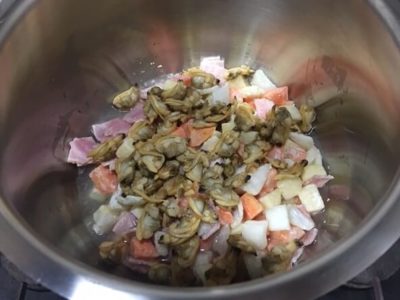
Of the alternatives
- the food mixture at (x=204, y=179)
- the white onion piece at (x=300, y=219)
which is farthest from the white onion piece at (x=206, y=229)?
the white onion piece at (x=300, y=219)

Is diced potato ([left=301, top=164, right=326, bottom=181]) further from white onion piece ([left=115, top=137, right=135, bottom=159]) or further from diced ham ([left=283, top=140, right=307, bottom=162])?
white onion piece ([left=115, top=137, right=135, bottom=159])

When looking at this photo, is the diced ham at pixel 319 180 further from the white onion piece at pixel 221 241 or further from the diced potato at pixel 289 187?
the white onion piece at pixel 221 241

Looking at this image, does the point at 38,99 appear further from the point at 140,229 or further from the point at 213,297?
the point at 213,297

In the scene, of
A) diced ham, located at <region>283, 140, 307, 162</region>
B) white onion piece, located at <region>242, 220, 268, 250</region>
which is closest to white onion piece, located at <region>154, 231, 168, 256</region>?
white onion piece, located at <region>242, 220, 268, 250</region>

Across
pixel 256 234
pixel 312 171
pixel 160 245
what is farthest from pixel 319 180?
pixel 160 245

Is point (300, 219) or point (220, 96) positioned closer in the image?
point (300, 219)

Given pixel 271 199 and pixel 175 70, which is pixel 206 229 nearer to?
pixel 271 199
